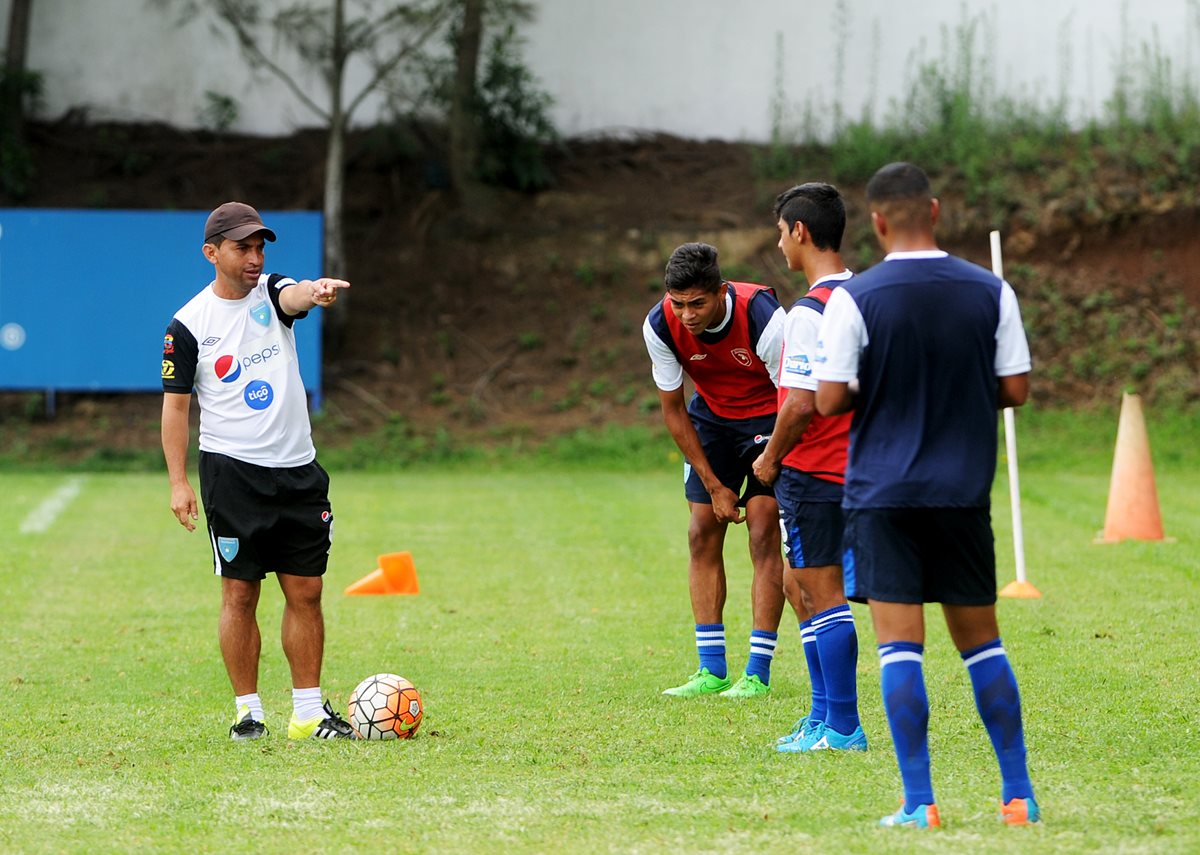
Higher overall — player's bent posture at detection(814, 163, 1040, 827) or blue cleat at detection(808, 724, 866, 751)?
player's bent posture at detection(814, 163, 1040, 827)

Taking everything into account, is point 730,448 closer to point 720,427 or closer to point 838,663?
point 720,427

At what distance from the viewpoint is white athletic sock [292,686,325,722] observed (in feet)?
21.5

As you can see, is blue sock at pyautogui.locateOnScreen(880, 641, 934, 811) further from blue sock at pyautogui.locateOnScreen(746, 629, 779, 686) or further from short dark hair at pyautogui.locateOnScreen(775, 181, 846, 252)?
blue sock at pyautogui.locateOnScreen(746, 629, 779, 686)

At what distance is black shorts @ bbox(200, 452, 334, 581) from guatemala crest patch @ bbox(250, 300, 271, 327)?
600mm

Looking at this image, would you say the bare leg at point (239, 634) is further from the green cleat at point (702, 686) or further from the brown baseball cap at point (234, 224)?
the green cleat at point (702, 686)

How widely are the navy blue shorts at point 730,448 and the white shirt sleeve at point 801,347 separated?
1541 millimetres

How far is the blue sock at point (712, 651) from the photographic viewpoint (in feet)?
24.5

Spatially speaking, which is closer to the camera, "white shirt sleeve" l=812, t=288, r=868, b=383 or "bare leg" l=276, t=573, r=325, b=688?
"white shirt sleeve" l=812, t=288, r=868, b=383

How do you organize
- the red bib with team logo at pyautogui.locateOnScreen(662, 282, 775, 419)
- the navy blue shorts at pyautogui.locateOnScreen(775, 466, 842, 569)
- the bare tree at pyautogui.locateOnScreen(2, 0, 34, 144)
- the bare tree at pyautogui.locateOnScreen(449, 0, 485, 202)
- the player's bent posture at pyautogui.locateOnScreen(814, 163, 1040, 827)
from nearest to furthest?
the player's bent posture at pyautogui.locateOnScreen(814, 163, 1040, 827) < the navy blue shorts at pyautogui.locateOnScreen(775, 466, 842, 569) < the red bib with team logo at pyautogui.locateOnScreen(662, 282, 775, 419) < the bare tree at pyautogui.locateOnScreen(449, 0, 485, 202) < the bare tree at pyautogui.locateOnScreen(2, 0, 34, 144)

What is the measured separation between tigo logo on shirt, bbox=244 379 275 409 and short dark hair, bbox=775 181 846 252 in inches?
89.1

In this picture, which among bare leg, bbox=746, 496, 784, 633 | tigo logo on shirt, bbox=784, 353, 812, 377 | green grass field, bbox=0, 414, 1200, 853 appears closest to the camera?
green grass field, bbox=0, 414, 1200, 853

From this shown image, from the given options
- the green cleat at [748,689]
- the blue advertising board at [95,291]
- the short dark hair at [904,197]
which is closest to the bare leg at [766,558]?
the green cleat at [748,689]

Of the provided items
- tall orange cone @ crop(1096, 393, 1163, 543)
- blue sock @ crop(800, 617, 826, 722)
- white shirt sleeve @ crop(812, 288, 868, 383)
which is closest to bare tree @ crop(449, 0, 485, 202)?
tall orange cone @ crop(1096, 393, 1163, 543)

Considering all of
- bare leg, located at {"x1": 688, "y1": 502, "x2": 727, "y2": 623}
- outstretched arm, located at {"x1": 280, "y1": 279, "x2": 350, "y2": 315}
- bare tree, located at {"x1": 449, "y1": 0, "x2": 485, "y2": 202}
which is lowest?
bare leg, located at {"x1": 688, "y1": 502, "x2": 727, "y2": 623}
